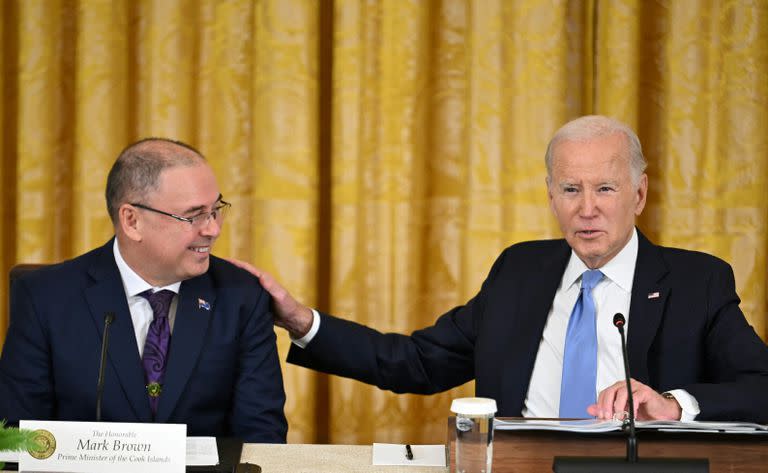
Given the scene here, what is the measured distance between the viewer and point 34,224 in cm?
394

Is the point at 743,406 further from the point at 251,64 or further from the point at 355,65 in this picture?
the point at 251,64

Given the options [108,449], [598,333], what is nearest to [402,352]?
[598,333]

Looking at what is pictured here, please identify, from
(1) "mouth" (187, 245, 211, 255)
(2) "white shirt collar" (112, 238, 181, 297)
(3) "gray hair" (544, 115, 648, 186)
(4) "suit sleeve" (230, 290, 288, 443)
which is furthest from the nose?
(2) "white shirt collar" (112, 238, 181, 297)

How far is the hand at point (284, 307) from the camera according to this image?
2855 millimetres

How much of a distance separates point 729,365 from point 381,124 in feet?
6.14

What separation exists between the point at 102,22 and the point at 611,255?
2.37m

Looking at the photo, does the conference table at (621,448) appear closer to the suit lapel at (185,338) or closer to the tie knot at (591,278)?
the tie knot at (591,278)

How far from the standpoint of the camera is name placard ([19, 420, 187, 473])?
1912mm

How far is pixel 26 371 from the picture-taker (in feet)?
8.28

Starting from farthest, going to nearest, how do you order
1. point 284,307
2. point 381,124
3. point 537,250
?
point 381,124 < point 537,250 < point 284,307

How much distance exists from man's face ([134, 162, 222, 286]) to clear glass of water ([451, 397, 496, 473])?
3.32 ft

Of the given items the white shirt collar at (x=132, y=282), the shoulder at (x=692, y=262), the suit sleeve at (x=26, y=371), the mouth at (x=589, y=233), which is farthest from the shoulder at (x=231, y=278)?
the shoulder at (x=692, y=262)

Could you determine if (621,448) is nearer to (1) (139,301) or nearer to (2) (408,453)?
(2) (408,453)

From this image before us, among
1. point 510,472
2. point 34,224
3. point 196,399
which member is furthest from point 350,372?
point 34,224
